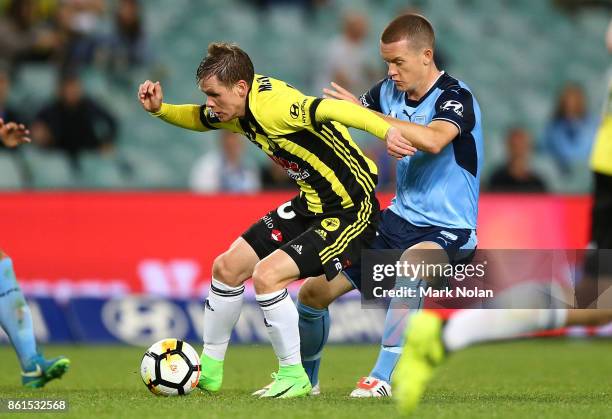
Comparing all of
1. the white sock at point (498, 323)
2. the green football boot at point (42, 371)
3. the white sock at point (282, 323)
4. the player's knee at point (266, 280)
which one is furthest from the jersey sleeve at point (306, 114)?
the green football boot at point (42, 371)

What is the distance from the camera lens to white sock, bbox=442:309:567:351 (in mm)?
5172

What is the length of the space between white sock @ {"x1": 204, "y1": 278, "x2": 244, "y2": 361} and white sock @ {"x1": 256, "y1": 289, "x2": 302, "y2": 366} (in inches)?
13.8

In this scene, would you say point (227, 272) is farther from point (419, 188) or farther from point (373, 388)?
point (419, 188)

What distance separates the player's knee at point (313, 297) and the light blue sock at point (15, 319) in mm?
1769

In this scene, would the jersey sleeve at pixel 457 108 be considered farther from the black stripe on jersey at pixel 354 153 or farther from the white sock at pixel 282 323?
the white sock at pixel 282 323

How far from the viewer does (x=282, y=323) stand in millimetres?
6312

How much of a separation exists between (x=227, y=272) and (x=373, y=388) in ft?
3.58

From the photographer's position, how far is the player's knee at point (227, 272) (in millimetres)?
6586

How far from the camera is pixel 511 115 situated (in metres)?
15.4

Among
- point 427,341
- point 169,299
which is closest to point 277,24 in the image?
point 169,299

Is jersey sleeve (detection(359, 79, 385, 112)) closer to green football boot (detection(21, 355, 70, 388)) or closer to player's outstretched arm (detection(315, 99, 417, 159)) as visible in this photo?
player's outstretched arm (detection(315, 99, 417, 159))

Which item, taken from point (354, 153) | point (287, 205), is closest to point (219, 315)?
point (287, 205)

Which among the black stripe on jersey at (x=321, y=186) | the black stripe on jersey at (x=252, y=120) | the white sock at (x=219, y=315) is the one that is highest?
the black stripe on jersey at (x=252, y=120)

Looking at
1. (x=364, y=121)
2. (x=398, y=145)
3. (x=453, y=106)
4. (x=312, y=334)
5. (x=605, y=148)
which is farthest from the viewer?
(x=312, y=334)
